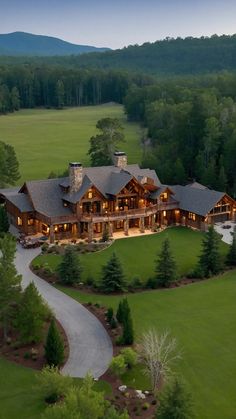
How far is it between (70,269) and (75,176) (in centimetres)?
1532

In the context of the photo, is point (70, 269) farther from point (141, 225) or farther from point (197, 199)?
point (197, 199)

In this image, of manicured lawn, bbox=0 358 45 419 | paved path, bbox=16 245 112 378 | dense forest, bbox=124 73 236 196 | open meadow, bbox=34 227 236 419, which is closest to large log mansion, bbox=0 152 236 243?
open meadow, bbox=34 227 236 419

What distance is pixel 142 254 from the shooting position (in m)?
48.6

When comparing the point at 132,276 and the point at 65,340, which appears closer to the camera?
the point at 65,340

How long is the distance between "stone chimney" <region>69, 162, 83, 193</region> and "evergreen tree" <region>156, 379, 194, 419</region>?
3407 cm

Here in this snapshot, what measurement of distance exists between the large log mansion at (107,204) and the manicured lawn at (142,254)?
2686 millimetres

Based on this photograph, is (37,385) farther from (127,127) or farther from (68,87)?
(68,87)

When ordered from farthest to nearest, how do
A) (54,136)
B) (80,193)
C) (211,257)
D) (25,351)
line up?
1. (54,136)
2. (80,193)
3. (211,257)
4. (25,351)

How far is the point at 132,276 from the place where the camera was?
141 feet

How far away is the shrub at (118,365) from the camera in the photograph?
27.6 metres

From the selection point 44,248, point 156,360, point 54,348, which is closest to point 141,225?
point 44,248

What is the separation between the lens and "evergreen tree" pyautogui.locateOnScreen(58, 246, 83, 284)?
A: 40.9 metres

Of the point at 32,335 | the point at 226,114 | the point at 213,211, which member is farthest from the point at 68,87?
the point at 32,335

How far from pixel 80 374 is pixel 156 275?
576 inches
